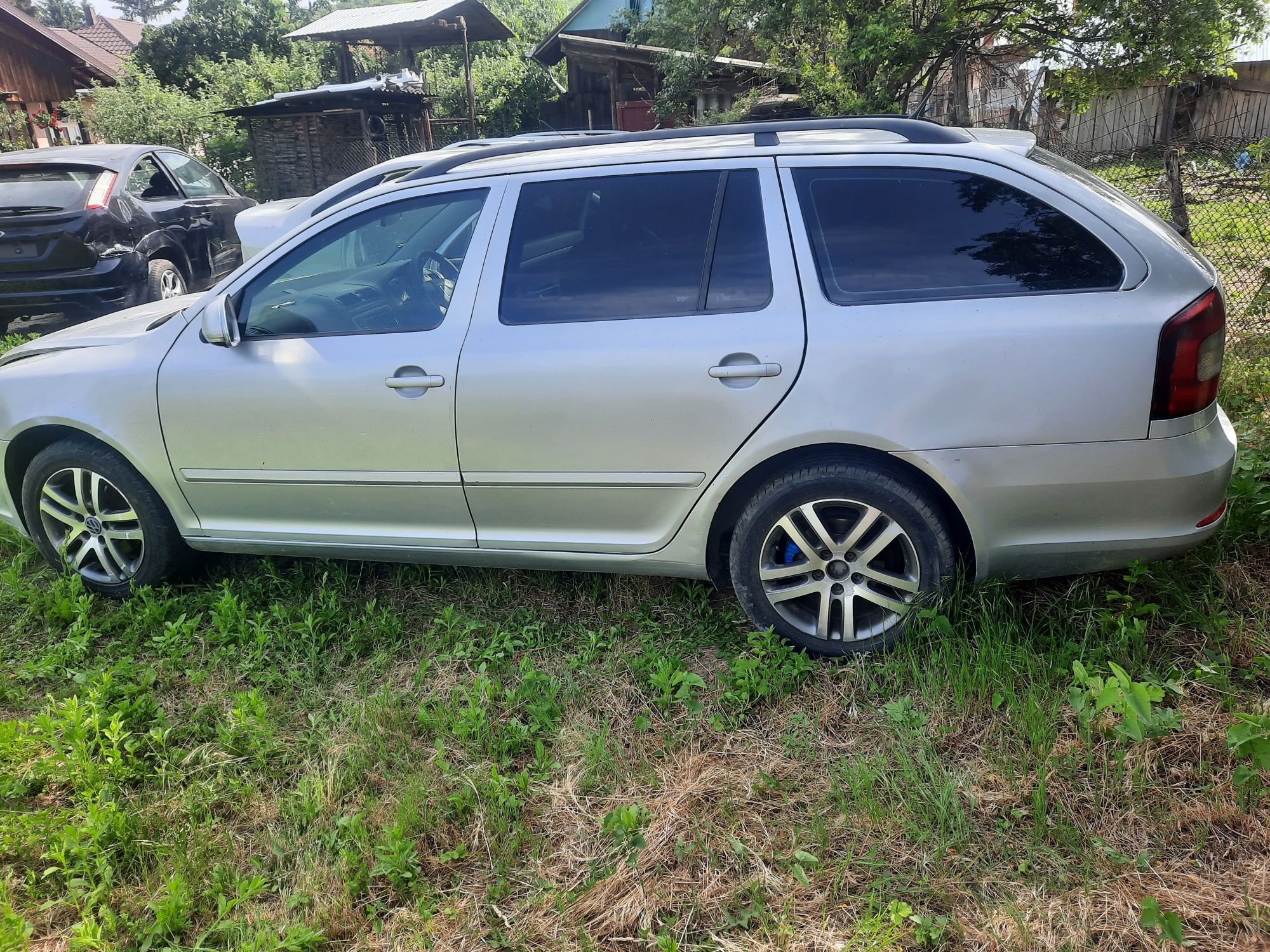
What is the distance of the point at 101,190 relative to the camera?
7883mm

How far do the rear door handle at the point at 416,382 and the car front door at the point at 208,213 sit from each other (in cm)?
661

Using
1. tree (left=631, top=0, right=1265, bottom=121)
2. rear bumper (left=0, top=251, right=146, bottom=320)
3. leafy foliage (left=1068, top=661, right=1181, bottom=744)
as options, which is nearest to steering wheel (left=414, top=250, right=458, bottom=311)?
leafy foliage (left=1068, top=661, right=1181, bottom=744)

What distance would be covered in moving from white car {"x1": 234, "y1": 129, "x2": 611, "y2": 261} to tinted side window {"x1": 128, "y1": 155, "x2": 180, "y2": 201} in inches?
90.8

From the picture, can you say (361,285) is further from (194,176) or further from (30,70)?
(30,70)

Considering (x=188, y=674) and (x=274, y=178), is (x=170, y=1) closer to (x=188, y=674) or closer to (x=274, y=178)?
(x=274, y=178)

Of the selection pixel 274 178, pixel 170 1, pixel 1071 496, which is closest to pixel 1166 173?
pixel 1071 496

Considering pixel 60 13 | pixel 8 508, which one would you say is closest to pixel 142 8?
pixel 60 13

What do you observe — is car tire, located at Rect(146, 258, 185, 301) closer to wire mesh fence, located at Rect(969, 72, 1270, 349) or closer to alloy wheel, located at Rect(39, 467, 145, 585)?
alloy wheel, located at Rect(39, 467, 145, 585)

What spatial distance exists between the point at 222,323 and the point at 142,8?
4674 inches

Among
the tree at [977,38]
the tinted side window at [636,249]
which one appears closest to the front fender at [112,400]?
the tinted side window at [636,249]

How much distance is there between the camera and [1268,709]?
9.10 ft

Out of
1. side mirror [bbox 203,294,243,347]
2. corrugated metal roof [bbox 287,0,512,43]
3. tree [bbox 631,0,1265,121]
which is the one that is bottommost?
side mirror [bbox 203,294,243,347]

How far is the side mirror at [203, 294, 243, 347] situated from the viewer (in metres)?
3.54

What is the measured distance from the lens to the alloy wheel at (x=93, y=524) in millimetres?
3945
